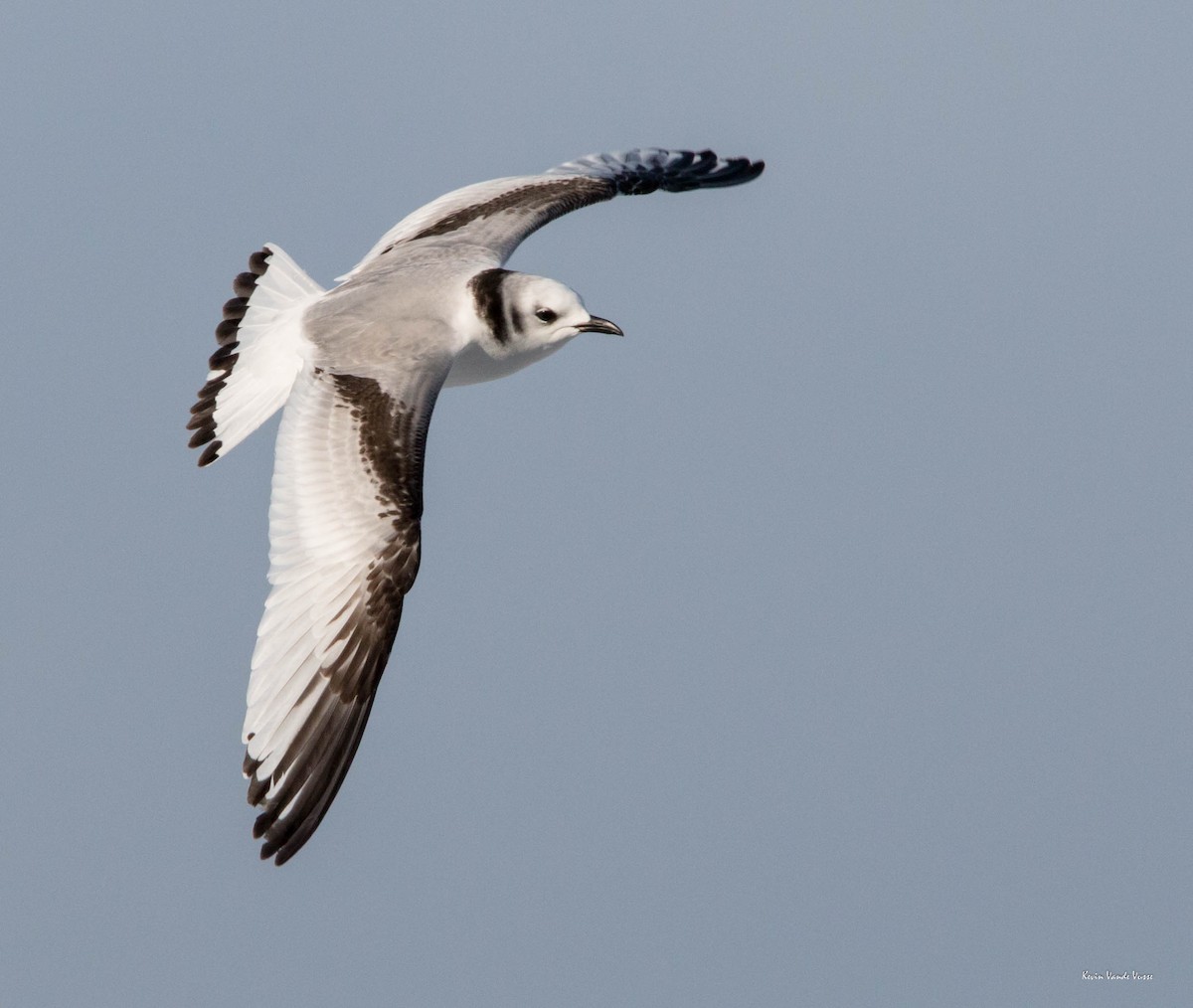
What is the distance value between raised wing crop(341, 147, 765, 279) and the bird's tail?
0.64 meters

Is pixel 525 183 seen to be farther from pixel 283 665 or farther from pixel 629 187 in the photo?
pixel 283 665

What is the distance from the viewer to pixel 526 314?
46.6 feet

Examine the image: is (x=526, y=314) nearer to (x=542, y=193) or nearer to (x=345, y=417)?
(x=345, y=417)

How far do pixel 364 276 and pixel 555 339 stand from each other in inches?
64.1

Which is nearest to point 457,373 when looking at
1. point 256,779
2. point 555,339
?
point 555,339

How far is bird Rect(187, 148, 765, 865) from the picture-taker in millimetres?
11711

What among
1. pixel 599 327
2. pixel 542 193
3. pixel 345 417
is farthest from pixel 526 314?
pixel 542 193

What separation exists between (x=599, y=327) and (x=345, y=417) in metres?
Answer: 2.74

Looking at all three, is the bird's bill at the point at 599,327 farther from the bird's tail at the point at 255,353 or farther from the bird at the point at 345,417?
the bird's tail at the point at 255,353

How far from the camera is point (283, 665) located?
38.6 feet

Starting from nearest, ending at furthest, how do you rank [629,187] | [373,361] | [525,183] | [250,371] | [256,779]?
[256,779] < [373,361] < [250,371] < [525,183] < [629,187]

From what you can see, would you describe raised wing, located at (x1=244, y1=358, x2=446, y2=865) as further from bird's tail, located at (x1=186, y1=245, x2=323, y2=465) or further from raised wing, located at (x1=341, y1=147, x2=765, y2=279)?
raised wing, located at (x1=341, y1=147, x2=765, y2=279)

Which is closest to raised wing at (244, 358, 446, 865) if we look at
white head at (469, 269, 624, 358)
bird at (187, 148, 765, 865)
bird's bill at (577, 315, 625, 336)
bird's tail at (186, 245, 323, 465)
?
bird at (187, 148, 765, 865)

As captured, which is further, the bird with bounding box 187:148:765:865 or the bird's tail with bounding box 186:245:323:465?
the bird's tail with bounding box 186:245:323:465
